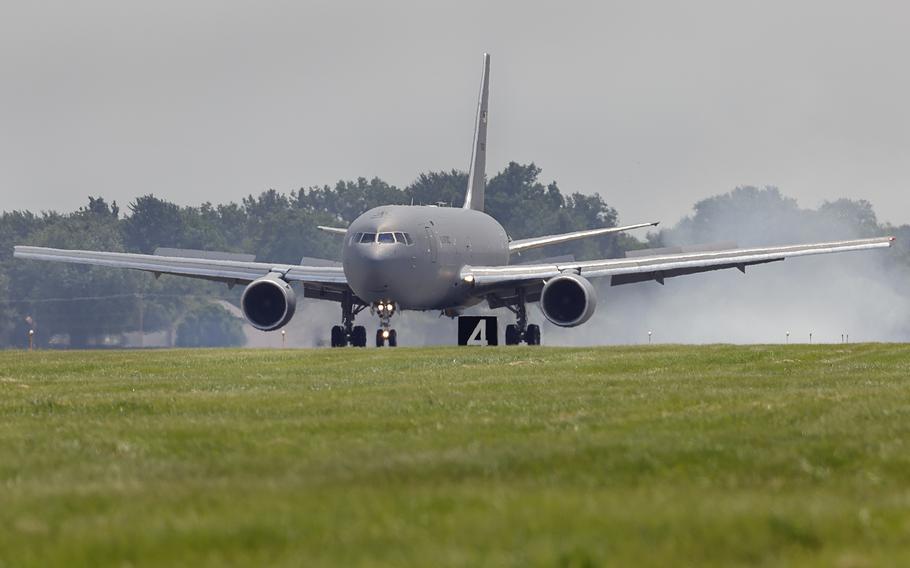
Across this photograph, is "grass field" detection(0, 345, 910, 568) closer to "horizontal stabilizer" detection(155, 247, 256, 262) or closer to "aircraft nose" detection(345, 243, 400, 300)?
"aircraft nose" detection(345, 243, 400, 300)

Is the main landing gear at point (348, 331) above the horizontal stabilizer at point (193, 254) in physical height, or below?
below

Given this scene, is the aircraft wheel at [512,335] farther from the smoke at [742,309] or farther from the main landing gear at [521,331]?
the smoke at [742,309]

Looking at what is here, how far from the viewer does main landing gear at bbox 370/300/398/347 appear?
169ft

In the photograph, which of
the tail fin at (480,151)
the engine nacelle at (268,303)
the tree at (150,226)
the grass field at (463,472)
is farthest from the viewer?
the tree at (150,226)

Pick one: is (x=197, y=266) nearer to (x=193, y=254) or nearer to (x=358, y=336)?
(x=193, y=254)

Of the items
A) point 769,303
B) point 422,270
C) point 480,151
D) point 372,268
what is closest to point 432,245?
point 422,270

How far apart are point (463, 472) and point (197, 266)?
45454mm

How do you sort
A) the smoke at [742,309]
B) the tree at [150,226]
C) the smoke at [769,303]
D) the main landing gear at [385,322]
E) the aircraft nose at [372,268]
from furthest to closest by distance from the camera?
1. the tree at [150,226]
2. the smoke at [769,303]
3. the smoke at [742,309]
4. the aircraft nose at [372,268]
5. the main landing gear at [385,322]

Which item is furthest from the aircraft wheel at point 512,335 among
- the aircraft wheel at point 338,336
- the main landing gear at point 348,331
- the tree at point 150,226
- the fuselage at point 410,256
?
the tree at point 150,226

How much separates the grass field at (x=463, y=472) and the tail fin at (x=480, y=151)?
4463 centimetres

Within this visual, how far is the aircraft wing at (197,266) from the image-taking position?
5488cm

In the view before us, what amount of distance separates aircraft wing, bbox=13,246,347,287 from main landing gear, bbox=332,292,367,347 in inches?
46.1

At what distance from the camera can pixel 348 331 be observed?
184 ft

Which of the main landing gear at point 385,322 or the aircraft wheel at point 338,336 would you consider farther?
Answer: the aircraft wheel at point 338,336
